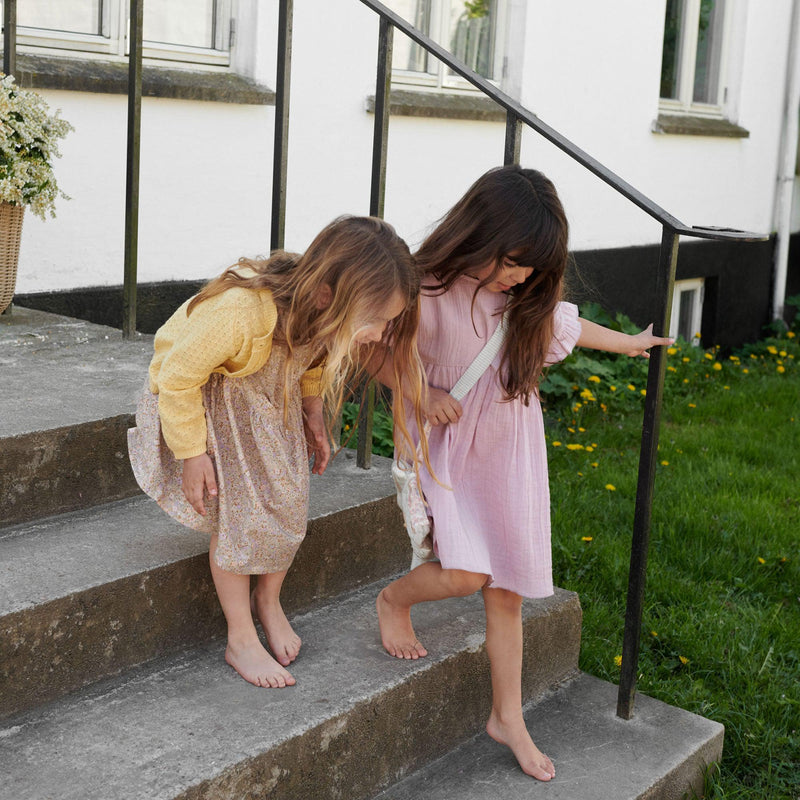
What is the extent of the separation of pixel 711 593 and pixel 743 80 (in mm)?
4754

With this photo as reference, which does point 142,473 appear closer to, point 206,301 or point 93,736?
point 206,301

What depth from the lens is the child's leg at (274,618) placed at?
2008 mm

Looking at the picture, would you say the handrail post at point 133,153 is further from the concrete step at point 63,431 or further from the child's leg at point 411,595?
the child's leg at point 411,595

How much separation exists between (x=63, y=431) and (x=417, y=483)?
0.73 meters

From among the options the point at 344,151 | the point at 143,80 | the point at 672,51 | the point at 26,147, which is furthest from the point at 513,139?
the point at 672,51

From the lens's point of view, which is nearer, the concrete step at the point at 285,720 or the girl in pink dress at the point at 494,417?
the concrete step at the point at 285,720

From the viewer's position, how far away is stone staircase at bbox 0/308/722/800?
1.70m

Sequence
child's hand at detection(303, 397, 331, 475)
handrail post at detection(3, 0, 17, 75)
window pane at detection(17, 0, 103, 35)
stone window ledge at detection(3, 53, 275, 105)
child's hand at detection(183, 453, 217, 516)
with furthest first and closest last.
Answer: window pane at detection(17, 0, 103, 35) → stone window ledge at detection(3, 53, 275, 105) → handrail post at detection(3, 0, 17, 75) → child's hand at detection(303, 397, 331, 475) → child's hand at detection(183, 453, 217, 516)

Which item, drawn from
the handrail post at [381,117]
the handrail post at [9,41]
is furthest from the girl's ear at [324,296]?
the handrail post at [9,41]

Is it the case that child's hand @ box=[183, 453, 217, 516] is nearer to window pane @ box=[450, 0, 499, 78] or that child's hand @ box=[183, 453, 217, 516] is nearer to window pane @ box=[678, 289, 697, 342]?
window pane @ box=[450, 0, 499, 78]

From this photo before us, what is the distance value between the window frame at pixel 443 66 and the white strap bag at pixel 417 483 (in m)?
3.11

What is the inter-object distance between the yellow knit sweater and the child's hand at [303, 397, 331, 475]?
0.24 metres

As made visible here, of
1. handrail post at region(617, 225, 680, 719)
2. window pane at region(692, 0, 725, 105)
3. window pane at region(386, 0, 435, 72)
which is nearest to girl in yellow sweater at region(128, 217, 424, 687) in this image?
handrail post at region(617, 225, 680, 719)

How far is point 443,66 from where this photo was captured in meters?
5.01
